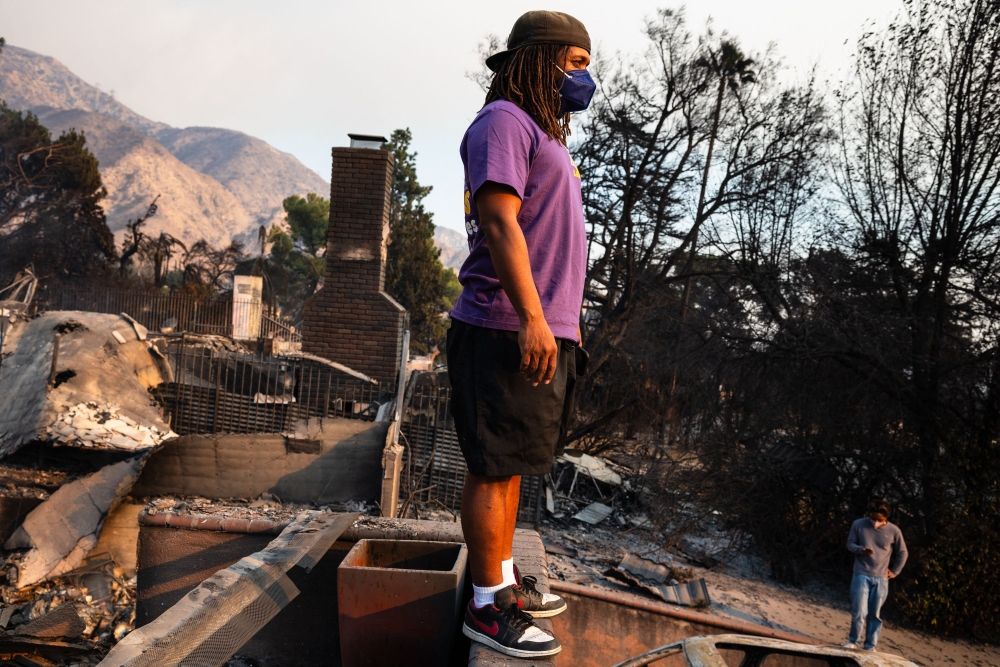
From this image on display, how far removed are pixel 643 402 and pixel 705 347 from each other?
2306mm

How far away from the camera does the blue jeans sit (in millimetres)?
7078

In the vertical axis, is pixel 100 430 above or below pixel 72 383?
below

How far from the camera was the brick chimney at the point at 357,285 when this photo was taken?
39.2 feet

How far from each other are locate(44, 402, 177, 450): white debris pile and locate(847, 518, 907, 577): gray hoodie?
7870 mm

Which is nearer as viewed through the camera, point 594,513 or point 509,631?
point 509,631

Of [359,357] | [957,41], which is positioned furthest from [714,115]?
[359,357]

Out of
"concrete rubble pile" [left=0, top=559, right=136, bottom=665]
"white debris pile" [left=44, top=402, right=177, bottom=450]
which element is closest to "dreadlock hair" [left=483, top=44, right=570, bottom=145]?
"concrete rubble pile" [left=0, top=559, right=136, bottom=665]

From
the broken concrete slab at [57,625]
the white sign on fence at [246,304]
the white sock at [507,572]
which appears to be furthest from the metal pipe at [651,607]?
the white sign on fence at [246,304]

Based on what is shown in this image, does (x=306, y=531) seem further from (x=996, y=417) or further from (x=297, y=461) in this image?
(x=996, y=417)

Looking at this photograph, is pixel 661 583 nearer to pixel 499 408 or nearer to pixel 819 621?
pixel 819 621

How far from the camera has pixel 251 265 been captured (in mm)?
34438

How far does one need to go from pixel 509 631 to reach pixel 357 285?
1061cm

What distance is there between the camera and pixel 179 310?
21.8m

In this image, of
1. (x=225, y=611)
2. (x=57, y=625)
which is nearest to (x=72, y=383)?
(x=57, y=625)
